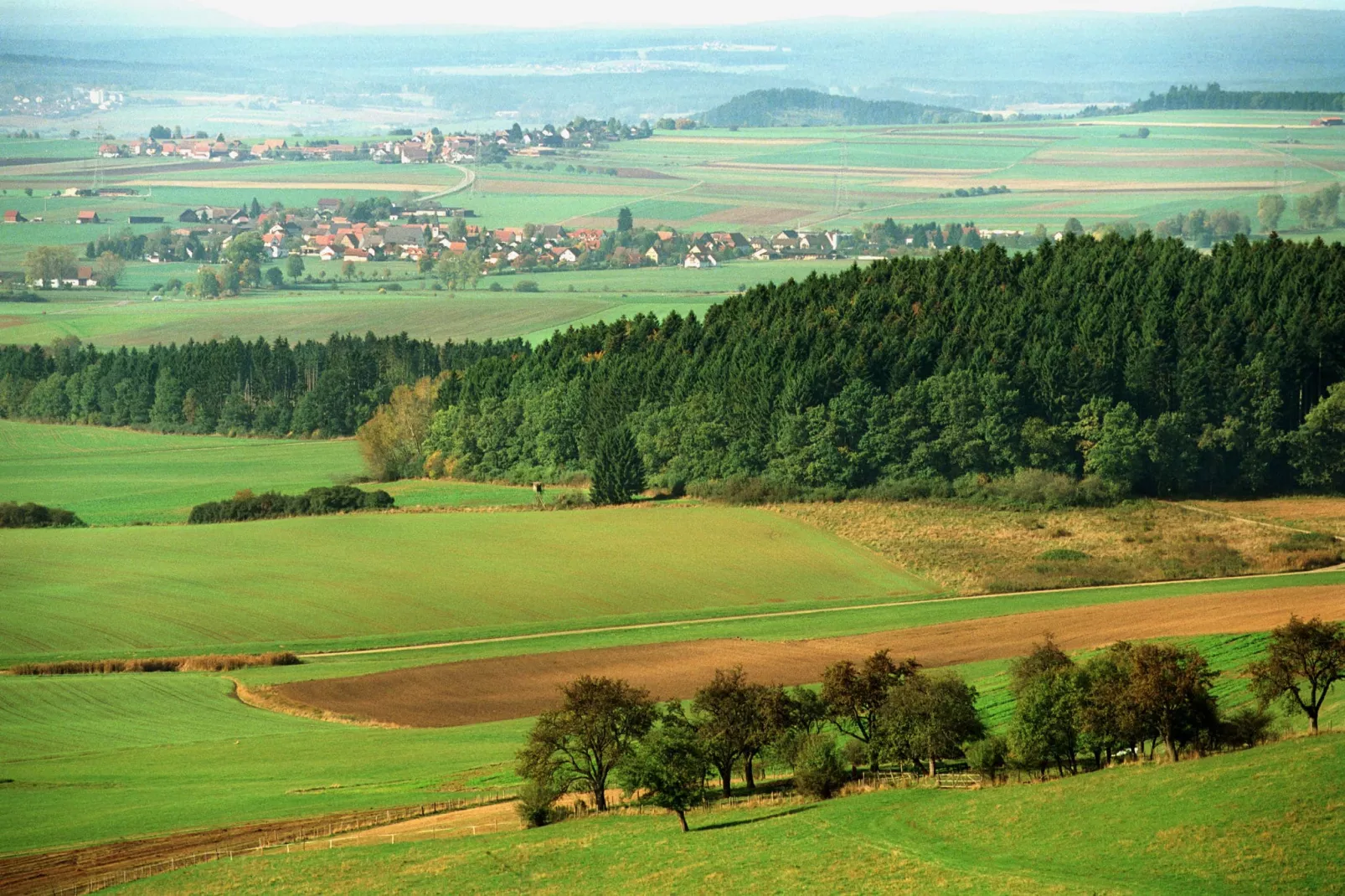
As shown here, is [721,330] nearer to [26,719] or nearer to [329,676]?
[329,676]

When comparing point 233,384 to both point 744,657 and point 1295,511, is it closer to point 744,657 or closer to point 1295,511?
point 1295,511

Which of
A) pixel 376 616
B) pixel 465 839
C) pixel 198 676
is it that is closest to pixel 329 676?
pixel 198 676

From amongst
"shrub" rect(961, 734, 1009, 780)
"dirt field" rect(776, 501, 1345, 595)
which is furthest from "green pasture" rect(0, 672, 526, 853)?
"dirt field" rect(776, 501, 1345, 595)

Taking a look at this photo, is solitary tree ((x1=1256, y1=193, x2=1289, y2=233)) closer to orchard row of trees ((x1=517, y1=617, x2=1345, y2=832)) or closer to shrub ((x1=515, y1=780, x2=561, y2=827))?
orchard row of trees ((x1=517, y1=617, x2=1345, y2=832))

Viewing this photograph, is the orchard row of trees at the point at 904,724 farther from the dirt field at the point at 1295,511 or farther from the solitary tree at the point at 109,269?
the solitary tree at the point at 109,269

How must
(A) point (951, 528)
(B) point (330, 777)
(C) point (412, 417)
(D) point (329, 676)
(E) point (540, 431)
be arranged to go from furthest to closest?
(C) point (412, 417)
(E) point (540, 431)
(A) point (951, 528)
(D) point (329, 676)
(B) point (330, 777)

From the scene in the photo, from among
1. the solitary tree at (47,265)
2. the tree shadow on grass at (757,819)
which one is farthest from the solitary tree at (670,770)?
the solitary tree at (47,265)
